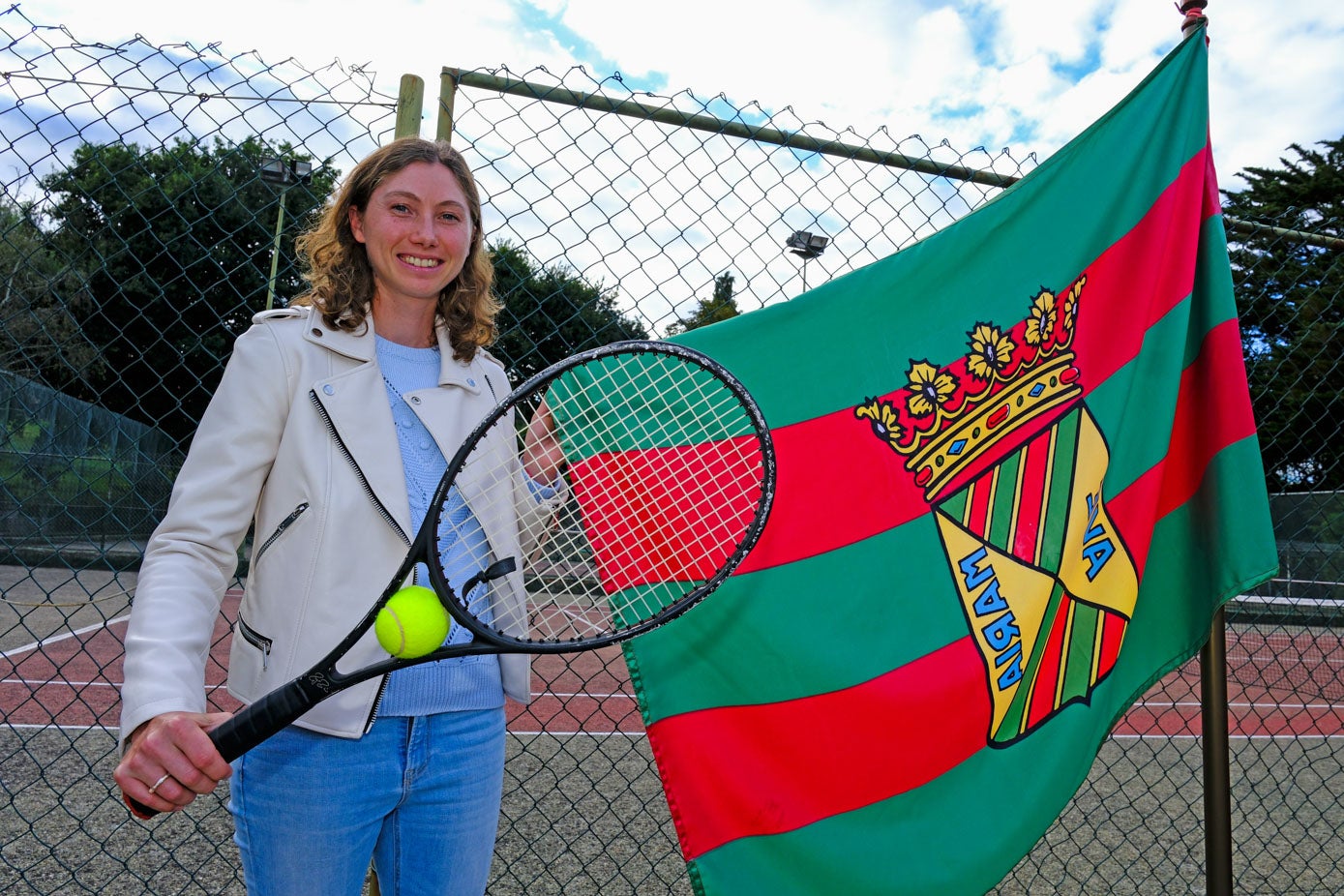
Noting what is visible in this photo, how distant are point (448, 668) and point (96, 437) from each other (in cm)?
1516

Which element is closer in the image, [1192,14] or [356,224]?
[356,224]

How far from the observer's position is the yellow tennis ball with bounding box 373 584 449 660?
161 cm

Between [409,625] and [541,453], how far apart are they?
0.56 meters

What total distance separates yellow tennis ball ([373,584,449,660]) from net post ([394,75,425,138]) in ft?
4.43

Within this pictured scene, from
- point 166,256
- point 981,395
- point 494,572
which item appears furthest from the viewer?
point 166,256

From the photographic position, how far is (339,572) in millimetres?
1758

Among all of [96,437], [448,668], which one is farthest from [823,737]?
[96,437]

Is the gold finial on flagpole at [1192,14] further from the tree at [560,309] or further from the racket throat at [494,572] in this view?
the racket throat at [494,572]

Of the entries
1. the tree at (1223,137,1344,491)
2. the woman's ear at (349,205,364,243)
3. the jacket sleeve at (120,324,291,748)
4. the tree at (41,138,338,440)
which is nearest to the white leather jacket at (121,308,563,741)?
the jacket sleeve at (120,324,291,748)

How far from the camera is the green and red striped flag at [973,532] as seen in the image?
235 cm

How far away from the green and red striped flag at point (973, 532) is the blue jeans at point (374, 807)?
56cm

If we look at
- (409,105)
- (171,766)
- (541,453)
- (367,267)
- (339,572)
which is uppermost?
(409,105)

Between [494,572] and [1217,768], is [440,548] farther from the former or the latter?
[1217,768]

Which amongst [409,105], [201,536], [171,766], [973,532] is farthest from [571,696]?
[171,766]
